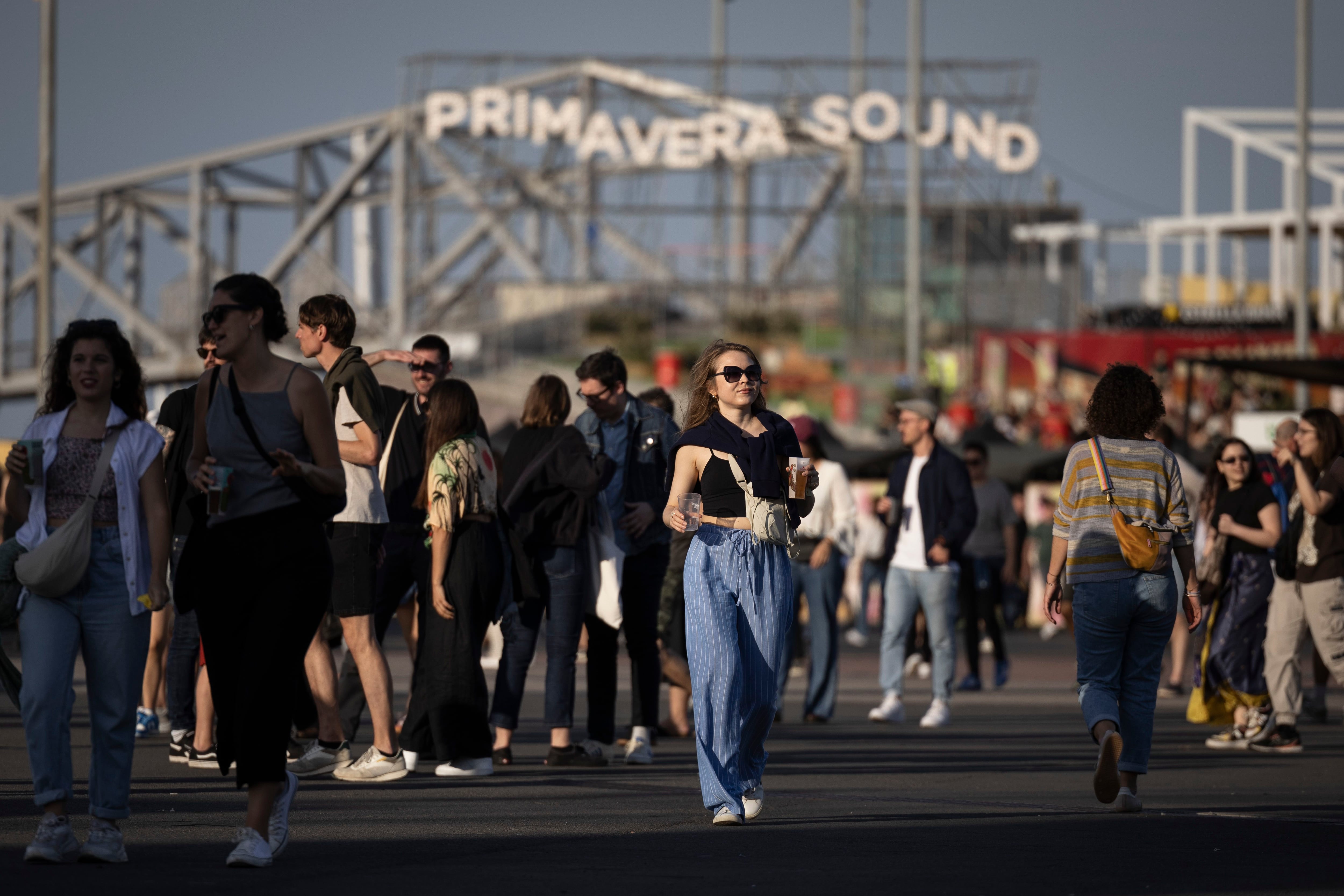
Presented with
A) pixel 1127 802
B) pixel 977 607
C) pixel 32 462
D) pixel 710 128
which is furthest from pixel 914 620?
pixel 710 128

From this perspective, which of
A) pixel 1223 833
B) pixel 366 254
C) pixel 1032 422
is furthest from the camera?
pixel 366 254

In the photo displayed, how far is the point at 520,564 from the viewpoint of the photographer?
28.2 feet

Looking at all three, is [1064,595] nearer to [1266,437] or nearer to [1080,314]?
[1266,437]

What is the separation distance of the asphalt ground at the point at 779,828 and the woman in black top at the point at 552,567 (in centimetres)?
26

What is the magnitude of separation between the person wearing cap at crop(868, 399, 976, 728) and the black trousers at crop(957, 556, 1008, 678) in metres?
2.18

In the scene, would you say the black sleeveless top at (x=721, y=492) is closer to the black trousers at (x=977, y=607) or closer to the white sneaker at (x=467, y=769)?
the white sneaker at (x=467, y=769)

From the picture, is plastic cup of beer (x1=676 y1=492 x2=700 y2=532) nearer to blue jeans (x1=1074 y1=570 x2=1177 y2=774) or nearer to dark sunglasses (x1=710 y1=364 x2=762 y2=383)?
dark sunglasses (x1=710 y1=364 x2=762 y2=383)

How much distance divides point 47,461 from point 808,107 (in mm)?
39267

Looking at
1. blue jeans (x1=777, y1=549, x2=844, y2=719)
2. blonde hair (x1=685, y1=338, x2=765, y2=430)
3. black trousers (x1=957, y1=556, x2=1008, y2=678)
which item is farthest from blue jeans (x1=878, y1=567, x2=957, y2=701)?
blonde hair (x1=685, y1=338, x2=765, y2=430)

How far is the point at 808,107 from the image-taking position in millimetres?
44000

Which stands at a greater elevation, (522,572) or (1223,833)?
(522,572)

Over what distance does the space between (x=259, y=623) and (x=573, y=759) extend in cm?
332

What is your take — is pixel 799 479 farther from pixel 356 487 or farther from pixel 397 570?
pixel 397 570

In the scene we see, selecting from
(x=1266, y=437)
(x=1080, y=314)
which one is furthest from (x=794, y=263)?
(x=1266, y=437)
